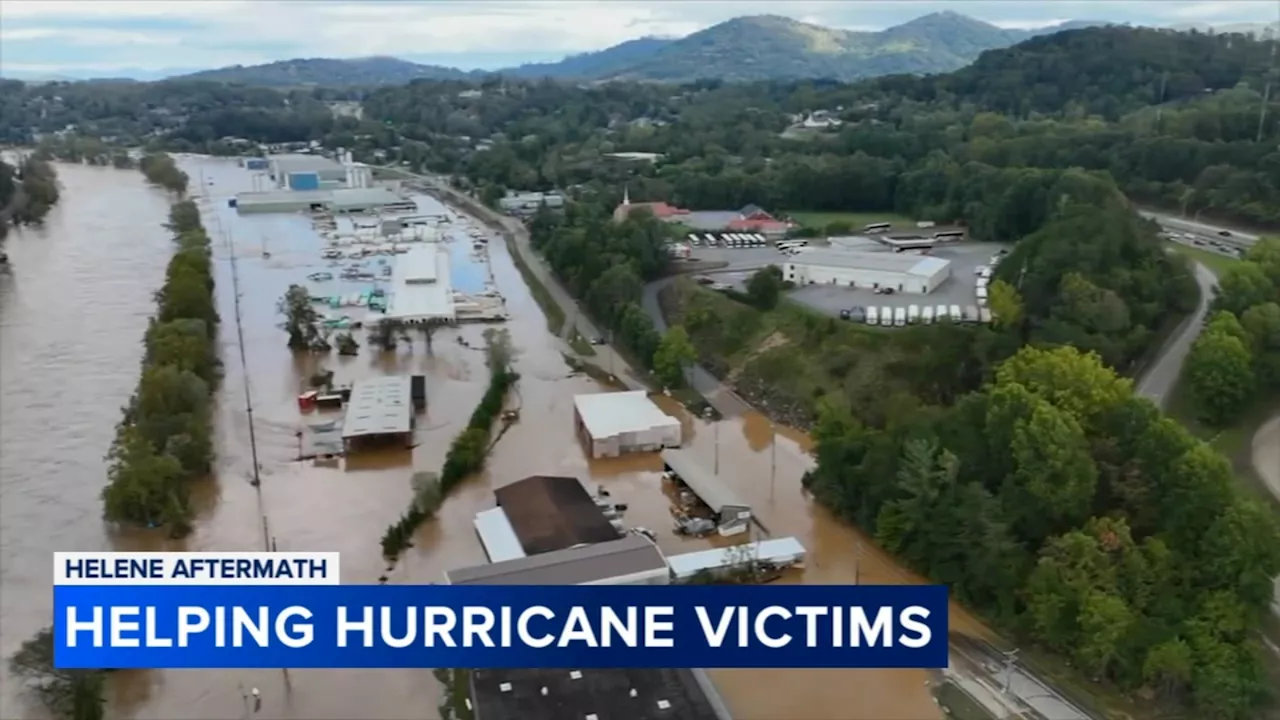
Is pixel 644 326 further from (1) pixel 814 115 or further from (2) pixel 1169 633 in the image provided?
(1) pixel 814 115

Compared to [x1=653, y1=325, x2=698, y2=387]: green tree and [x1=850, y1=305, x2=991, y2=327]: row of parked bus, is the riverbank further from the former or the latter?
[x1=850, y1=305, x2=991, y2=327]: row of parked bus

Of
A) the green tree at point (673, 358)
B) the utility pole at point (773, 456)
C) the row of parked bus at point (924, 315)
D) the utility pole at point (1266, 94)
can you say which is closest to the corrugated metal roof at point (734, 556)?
the utility pole at point (773, 456)

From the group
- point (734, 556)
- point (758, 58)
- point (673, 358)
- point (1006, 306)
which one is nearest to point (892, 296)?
point (1006, 306)

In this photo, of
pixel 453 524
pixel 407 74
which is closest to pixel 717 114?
pixel 453 524

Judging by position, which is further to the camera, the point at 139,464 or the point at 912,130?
the point at 912,130

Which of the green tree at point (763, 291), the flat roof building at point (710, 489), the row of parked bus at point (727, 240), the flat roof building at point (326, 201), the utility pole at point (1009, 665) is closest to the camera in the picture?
the utility pole at point (1009, 665)

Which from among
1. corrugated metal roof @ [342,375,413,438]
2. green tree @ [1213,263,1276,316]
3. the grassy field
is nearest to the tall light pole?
corrugated metal roof @ [342,375,413,438]

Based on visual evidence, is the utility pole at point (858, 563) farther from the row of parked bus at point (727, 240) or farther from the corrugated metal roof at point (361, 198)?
the corrugated metal roof at point (361, 198)

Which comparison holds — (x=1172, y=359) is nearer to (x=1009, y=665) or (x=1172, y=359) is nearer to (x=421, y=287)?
(x=1009, y=665)
